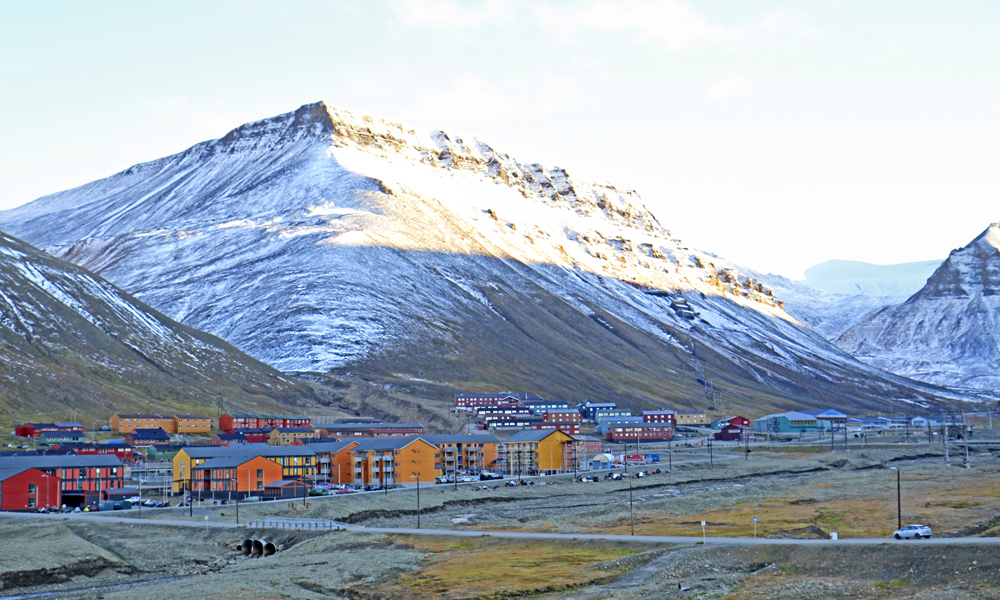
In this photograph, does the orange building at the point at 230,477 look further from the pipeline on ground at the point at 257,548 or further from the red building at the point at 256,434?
the red building at the point at 256,434

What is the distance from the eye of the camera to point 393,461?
12125cm

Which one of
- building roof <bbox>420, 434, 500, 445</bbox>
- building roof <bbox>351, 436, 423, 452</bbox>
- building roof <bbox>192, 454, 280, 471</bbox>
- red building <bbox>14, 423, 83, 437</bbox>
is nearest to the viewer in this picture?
building roof <bbox>192, 454, 280, 471</bbox>

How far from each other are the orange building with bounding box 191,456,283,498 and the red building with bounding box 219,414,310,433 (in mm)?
55491

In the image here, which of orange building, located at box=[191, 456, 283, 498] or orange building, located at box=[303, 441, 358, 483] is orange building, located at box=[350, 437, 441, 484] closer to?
orange building, located at box=[303, 441, 358, 483]

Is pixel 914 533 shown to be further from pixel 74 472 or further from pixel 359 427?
pixel 359 427

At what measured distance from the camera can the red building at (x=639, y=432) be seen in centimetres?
18525

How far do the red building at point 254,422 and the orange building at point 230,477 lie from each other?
55491 mm

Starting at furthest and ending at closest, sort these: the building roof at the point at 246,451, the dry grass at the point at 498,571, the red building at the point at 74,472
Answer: the building roof at the point at 246,451
the red building at the point at 74,472
the dry grass at the point at 498,571

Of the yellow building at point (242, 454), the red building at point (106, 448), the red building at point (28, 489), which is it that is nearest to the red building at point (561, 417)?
the yellow building at point (242, 454)

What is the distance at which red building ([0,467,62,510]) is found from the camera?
305 ft

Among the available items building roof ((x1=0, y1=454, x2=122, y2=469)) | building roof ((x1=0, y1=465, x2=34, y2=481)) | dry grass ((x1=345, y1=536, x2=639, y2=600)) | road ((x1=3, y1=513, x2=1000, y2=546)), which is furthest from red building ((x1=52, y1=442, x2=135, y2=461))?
dry grass ((x1=345, y1=536, x2=639, y2=600))

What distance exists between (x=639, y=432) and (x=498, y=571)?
422 feet

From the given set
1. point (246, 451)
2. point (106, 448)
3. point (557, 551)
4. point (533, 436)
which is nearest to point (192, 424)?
point (106, 448)

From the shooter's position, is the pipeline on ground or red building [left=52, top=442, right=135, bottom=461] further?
red building [left=52, top=442, right=135, bottom=461]
